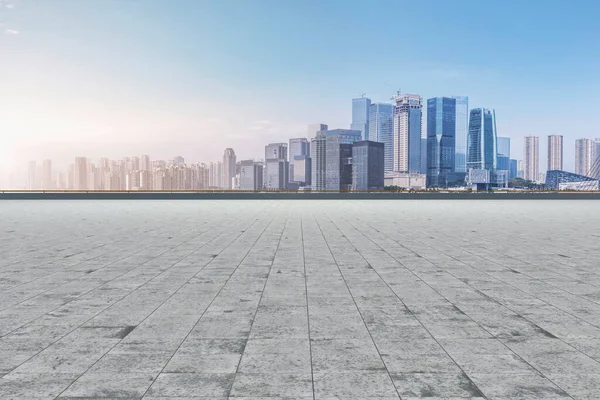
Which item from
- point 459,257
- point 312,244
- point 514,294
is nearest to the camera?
point 514,294

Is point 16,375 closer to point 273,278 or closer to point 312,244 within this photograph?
point 273,278

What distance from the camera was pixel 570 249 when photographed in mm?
14547

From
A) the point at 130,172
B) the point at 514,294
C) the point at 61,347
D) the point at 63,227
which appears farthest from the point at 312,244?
the point at 130,172

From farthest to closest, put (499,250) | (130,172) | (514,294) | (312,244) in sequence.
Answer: (130,172)
(312,244)
(499,250)
(514,294)

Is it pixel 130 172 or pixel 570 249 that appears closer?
pixel 570 249

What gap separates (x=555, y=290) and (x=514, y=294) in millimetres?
1013

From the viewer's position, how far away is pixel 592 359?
18.1 feet

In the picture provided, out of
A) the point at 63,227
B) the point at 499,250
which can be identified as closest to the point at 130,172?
the point at 63,227

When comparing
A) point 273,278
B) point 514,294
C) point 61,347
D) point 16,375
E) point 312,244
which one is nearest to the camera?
point 16,375

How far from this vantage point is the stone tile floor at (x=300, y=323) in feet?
15.8

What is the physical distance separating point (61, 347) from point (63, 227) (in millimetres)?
17646

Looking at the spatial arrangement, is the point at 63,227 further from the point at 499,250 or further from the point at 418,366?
the point at 418,366

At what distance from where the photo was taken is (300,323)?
22.5ft

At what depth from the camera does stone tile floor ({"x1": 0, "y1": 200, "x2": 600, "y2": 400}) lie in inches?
190
